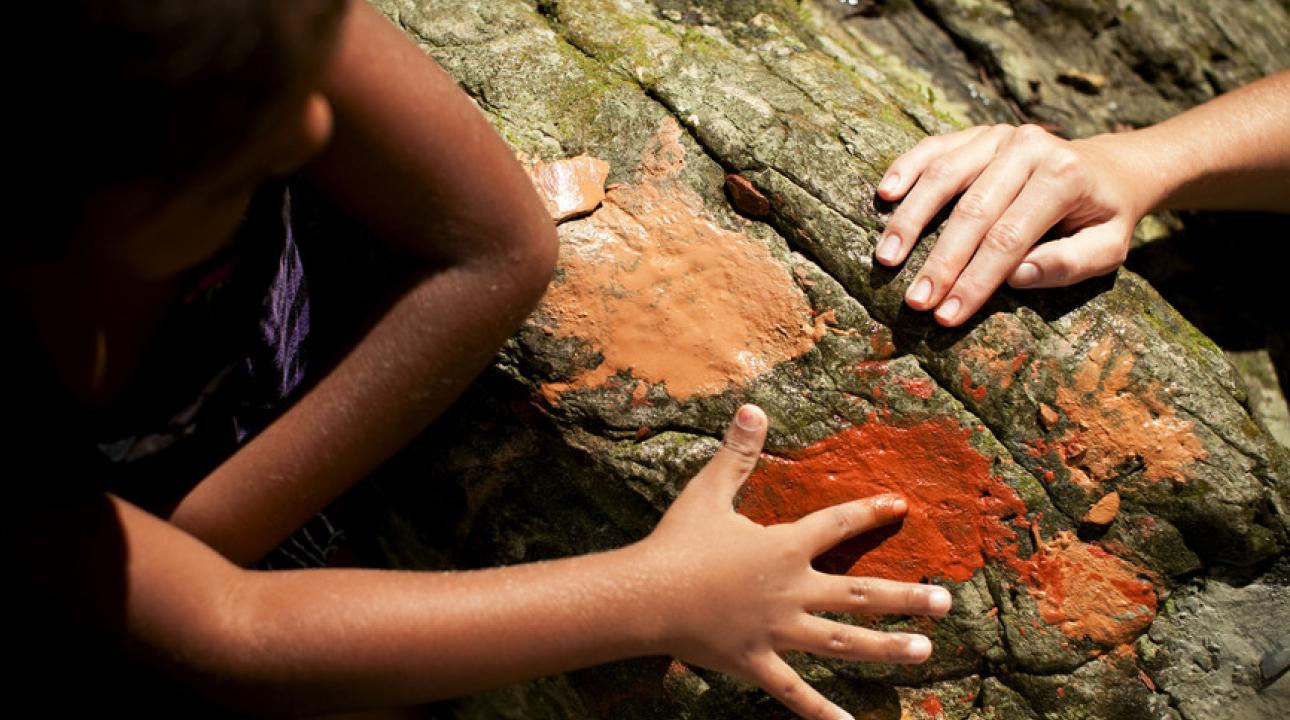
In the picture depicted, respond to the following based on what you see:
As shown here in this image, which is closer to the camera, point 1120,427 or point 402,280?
point 402,280

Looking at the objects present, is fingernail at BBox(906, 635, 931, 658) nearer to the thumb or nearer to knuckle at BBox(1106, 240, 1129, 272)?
the thumb

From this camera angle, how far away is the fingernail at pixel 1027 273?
5.82 ft

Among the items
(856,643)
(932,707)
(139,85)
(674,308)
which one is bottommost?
(932,707)

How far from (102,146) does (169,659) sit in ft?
2.82

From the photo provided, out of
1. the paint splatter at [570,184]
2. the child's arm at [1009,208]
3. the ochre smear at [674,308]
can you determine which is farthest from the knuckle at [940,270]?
the paint splatter at [570,184]

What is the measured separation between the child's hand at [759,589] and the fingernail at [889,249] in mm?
374

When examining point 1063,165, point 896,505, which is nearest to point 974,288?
point 1063,165

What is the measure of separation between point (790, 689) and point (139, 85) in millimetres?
1402

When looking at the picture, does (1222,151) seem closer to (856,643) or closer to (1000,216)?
(1000,216)

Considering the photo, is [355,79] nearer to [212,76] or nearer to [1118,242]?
[212,76]

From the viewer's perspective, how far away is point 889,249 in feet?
5.89

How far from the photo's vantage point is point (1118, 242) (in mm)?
1814

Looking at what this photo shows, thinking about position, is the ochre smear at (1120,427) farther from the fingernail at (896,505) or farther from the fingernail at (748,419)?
the fingernail at (748,419)

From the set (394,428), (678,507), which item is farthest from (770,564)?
(394,428)
